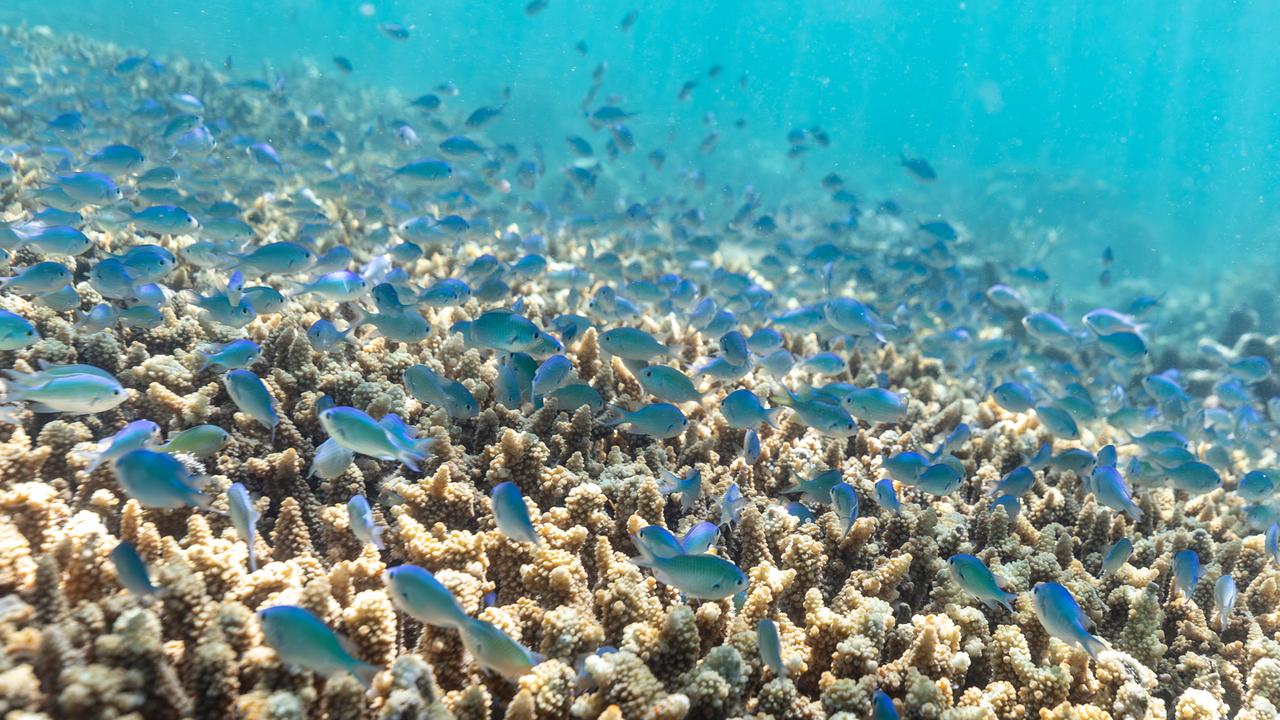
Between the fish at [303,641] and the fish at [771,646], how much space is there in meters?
1.35

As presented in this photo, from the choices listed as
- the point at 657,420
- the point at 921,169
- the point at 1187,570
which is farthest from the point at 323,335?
the point at 921,169

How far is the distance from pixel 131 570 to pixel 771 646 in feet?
7.07

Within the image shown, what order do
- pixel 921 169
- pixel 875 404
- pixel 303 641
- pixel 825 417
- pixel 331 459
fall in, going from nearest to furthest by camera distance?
pixel 303 641, pixel 331 459, pixel 825 417, pixel 875 404, pixel 921 169

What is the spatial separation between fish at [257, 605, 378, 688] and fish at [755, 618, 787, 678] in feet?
4.42

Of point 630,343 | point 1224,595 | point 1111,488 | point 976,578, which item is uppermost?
point 630,343

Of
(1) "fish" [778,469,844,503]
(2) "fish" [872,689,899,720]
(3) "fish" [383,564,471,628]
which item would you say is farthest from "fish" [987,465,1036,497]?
(3) "fish" [383,564,471,628]

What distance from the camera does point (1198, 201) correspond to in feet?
117

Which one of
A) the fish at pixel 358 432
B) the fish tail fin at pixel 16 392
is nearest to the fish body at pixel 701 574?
the fish at pixel 358 432

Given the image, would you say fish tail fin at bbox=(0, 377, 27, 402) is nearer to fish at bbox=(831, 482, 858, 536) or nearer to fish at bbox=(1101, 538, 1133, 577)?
fish at bbox=(831, 482, 858, 536)

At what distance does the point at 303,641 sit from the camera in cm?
179

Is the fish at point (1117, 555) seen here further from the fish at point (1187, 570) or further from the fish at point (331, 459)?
the fish at point (331, 459)

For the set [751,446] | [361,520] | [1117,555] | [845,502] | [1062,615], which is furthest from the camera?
[751,446]

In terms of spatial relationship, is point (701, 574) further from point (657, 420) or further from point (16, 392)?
point (16, 392)

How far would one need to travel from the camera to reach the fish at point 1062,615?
2.59 m
